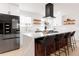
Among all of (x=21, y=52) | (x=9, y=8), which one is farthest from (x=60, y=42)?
(x=9, y=8)

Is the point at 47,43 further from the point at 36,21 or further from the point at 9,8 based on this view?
the point at 9,8

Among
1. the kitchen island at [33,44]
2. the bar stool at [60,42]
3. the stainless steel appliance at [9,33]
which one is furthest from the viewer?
the bar stool at [60,42]

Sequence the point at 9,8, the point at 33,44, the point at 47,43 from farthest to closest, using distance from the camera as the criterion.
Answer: the point at 47,43 → the point at 33,44 → the point at 9,8

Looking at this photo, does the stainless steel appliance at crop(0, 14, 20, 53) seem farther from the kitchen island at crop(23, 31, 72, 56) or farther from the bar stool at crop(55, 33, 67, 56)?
the bar stool at crop(55, 33, 67, 56)

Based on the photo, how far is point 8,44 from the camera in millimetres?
1881

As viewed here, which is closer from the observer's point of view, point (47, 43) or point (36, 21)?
point (36, 21)

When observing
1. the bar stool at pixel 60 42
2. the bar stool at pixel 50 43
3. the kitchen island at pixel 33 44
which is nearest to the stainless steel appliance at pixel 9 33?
the kitchen island at pixel 33 44

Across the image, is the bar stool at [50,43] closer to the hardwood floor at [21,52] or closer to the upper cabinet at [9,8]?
the hardwood floor at [21,52]

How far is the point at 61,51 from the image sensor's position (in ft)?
6.59

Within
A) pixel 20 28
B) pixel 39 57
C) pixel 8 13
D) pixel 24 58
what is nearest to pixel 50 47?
pixel 39 57

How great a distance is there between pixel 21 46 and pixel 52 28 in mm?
648

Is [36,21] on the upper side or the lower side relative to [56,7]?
lower

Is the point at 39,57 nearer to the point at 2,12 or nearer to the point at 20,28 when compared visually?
the point at 20,28

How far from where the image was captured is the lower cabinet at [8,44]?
5.98 feet
